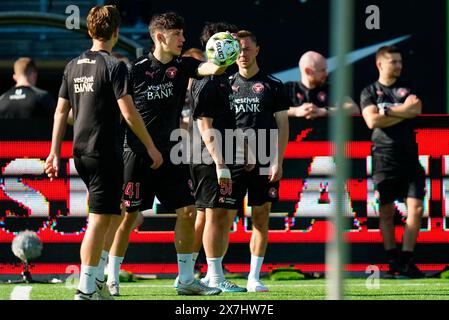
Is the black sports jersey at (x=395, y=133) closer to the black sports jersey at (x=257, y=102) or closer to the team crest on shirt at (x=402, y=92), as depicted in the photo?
the team crest on shirt at (x=402, y=92)

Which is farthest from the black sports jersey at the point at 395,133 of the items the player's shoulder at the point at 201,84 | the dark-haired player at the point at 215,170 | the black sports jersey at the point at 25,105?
the black sports jersey at the point at 25,105

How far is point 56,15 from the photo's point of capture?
51.2 ft

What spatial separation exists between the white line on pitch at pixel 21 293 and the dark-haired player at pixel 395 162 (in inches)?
133

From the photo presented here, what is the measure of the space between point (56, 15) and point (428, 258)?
6197 mm

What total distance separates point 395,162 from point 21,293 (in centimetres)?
379

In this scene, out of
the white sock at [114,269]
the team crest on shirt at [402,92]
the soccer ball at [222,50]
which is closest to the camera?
the soccer ball at [222,50]

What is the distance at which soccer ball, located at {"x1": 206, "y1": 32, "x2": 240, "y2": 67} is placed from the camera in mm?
9203

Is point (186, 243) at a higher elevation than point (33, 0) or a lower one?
lower

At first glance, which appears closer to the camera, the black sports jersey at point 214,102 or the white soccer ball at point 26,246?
the black sports jersey at point 214,102

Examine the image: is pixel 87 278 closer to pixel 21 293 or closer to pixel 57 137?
pixel 57 137

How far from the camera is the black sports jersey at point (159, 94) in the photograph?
31.3 ft
